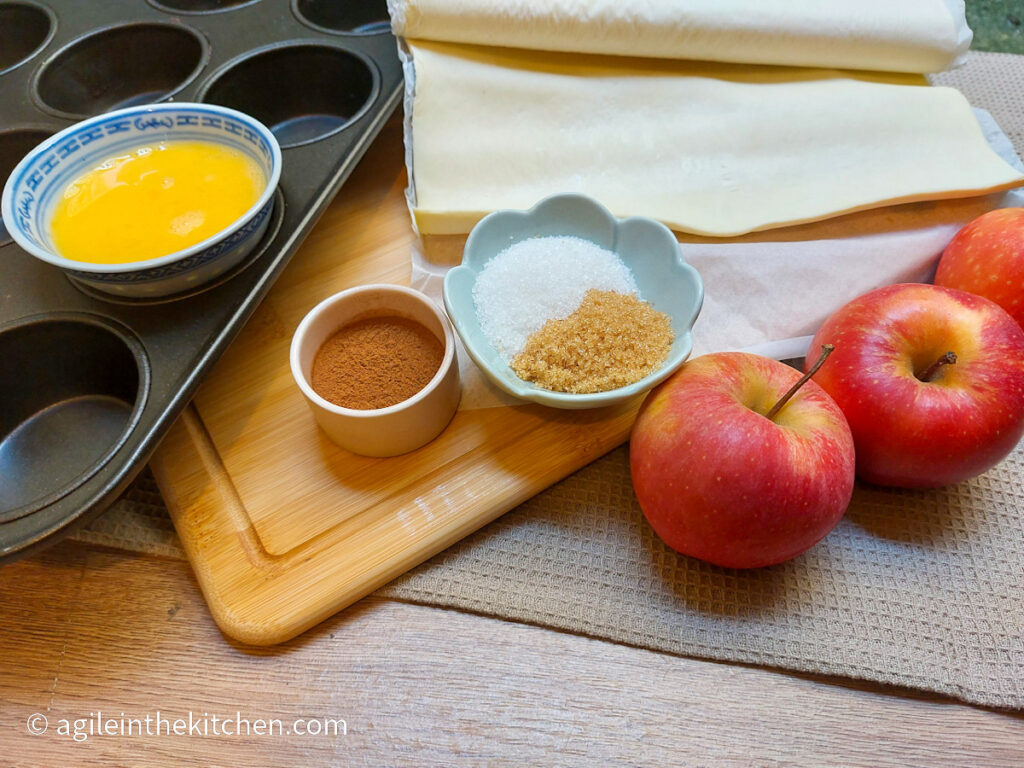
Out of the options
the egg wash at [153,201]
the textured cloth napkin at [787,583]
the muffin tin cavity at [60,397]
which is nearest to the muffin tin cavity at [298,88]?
the egg wash at [153,201]

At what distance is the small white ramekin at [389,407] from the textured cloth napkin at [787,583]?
0.56ft

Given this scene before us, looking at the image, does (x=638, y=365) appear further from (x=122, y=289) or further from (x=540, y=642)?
(x=122, y=289)

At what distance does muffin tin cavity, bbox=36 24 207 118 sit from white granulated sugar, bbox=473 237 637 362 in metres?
0.71

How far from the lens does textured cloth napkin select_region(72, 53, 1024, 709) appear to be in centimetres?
79

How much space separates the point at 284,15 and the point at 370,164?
33cm

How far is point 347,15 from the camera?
140 cm

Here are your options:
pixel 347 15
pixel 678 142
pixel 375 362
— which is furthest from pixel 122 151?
pixel 678 142

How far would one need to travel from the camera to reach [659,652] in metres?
0.80

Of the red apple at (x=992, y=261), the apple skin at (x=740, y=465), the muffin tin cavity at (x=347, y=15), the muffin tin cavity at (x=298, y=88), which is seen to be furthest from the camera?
the muffin tin cavity at (x=347, y=15)

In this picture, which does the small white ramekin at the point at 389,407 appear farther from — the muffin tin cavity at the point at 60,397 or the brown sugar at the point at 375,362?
the muffin tin cavity at the point at 60,397

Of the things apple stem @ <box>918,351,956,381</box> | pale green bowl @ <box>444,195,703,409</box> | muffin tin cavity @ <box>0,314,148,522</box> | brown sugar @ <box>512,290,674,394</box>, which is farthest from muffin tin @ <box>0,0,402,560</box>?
apple stem @ <box>918,351,956,381</box>

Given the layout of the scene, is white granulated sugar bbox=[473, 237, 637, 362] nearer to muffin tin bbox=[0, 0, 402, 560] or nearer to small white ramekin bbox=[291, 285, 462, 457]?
small white ramekin bbox=[291, 285, 462, 457]

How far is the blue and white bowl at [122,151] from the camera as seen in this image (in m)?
0.84

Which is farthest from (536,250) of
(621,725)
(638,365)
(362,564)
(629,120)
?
(621,725)
